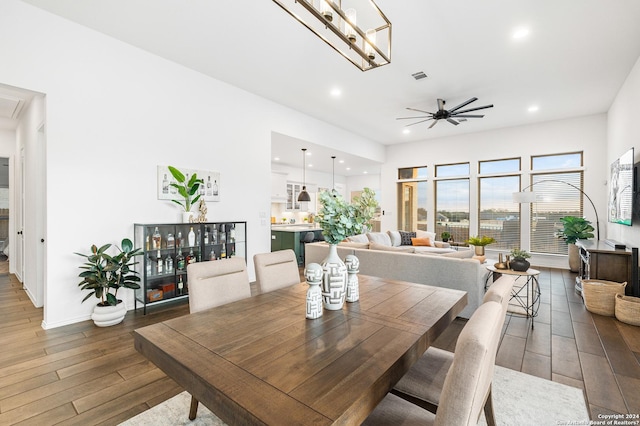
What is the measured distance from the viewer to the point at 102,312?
10.5 feet

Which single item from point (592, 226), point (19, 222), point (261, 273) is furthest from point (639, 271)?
point (19, 222)

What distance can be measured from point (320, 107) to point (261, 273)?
431 cm

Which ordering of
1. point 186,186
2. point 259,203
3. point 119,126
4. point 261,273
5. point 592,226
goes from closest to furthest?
point 261,273
point 119,126
point 186,186
point 259,203
point 592,226

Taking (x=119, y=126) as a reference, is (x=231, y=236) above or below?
below

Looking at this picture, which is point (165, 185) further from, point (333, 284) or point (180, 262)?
point (333, 284)

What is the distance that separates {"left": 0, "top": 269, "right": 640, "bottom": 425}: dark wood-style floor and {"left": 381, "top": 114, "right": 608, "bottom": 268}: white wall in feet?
12.9

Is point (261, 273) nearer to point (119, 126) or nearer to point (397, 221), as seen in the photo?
point (119, 126)

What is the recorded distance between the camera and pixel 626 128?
14.9 feet

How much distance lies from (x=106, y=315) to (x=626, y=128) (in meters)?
7.30

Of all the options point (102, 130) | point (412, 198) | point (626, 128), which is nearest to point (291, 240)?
point (412, 198)

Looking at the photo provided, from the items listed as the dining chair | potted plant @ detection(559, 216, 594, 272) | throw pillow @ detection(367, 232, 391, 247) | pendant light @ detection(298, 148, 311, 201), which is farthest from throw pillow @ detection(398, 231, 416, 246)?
the dining chair

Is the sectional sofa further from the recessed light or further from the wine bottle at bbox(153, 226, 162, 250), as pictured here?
the recessed light

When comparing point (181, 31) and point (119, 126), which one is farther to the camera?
point (119, 126)

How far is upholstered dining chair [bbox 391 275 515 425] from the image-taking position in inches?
53.0
